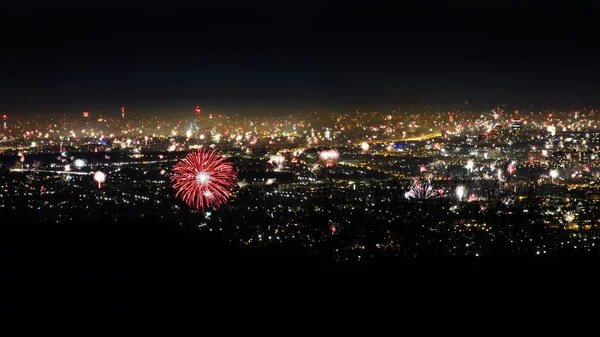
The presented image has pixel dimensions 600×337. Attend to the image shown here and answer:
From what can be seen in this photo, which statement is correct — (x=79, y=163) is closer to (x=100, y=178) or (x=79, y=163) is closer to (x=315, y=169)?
(x=100, y=178)

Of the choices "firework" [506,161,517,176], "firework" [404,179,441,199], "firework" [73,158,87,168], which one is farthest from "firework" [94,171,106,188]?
"firework" [506,161,517,176]

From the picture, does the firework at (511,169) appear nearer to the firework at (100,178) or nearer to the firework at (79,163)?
the firework at (100,178)

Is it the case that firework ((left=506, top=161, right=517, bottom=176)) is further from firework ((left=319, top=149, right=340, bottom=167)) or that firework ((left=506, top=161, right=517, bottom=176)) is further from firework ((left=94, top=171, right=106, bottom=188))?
firework ((left=94, top=171, right=106, bottom=188))

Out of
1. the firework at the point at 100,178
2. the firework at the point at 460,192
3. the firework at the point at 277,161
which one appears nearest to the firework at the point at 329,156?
the firework at the point at 277,161

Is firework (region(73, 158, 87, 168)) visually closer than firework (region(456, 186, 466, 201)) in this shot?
No

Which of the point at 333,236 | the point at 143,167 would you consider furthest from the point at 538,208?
the point at 143,167

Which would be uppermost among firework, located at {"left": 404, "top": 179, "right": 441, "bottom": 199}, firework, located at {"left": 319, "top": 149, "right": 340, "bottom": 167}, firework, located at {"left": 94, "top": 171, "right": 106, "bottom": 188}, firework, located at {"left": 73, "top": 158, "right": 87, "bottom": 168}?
firework, located at {"left": 319, "top": 149, "right": 340, "bottom": 167}

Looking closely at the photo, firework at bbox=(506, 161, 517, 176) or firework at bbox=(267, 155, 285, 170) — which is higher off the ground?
firework at bbox=(267, 155, 285, 170)

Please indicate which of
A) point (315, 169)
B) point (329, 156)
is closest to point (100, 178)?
point (315, 169)

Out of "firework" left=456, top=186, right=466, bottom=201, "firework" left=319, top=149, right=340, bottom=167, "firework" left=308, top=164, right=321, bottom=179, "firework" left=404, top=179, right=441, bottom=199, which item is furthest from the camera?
"firework" left=319, top=149, right=340, bottom=167

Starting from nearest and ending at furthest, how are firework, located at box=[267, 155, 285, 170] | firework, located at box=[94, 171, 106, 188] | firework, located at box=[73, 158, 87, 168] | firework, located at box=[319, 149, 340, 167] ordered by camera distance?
1. firework, located at box=[94, 171, 106, 188]
2. firework, located at box=[267, 155, 285, 170]
3. firework, located at box=[319, 149, 340, 167]
4. firework, located at box=[73, 158, 87, 168]

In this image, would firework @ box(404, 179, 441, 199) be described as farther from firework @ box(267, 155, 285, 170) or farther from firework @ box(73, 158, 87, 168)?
firework @ box(73, 158, 87, 168)

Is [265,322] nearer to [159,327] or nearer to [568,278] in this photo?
[159,327]
